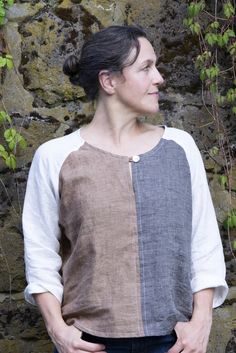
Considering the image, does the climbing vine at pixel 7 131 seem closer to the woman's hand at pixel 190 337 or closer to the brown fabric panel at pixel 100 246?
the brown fabric panel at pixel 100 246

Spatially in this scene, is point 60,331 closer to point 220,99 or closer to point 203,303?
point 203,303

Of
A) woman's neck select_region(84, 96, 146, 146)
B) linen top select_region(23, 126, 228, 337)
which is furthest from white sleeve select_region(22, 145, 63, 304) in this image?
woman's neck select_region(84, 96, 146, 146)

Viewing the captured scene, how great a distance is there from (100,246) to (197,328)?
328mm

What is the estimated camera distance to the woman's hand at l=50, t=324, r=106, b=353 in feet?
6.43

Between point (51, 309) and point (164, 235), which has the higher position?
point (164, 235)

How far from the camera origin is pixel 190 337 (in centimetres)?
197

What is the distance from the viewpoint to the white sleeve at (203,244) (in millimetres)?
2053

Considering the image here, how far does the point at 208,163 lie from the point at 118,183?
0.80m

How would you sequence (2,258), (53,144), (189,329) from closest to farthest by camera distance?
(189,329) < (53,144) < (2,258)

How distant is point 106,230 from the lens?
200cm

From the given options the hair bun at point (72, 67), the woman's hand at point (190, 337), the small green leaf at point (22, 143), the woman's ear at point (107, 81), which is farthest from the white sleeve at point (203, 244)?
the small green leaf at point (22, 143)

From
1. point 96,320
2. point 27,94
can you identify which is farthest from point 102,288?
point 27,94

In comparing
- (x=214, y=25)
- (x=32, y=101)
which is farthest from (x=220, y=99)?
(x=32, y=101)

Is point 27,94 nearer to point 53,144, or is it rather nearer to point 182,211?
point 53,144
